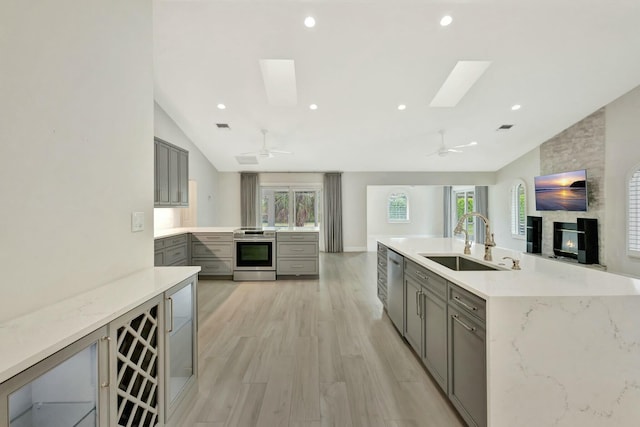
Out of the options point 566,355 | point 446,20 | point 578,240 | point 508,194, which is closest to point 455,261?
point 566,355

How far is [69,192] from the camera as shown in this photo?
52.9 inches

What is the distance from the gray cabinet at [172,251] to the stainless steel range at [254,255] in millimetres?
867

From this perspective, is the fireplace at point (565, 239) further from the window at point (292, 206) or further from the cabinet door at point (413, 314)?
the window at point (292, 206)

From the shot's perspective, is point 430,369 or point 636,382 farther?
point 430,369

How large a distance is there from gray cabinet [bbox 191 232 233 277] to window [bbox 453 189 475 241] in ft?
26.7

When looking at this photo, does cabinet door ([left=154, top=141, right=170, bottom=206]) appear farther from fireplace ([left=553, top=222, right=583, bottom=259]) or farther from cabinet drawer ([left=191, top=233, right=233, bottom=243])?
fireplace ([left=553, top=222, right=583, bottom=259])

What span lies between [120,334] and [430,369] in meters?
1.97

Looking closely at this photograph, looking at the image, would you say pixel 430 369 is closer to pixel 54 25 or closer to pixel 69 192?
pixel 69 192

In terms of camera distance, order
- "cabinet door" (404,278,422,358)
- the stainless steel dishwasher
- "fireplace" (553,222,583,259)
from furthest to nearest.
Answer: "fireplace" (553,222,583,259) → the stainless steel dishwasher → "cabinet door" (404,278,422,358)

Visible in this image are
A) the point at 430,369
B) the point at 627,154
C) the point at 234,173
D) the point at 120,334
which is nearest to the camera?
the point at 120,334

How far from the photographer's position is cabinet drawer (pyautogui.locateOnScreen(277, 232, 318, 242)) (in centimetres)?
518

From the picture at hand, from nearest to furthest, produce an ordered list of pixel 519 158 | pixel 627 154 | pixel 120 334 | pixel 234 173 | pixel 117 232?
pixel 120 334
pixel 117 232
pixel 627 154
pixel 519 158
pixel 234 173

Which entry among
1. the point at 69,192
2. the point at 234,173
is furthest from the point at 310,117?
the point at 69,192

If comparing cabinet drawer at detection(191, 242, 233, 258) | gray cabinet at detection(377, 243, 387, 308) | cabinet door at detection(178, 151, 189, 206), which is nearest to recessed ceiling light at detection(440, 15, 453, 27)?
gray cabinet at detection(377, 243, 387, 308)
